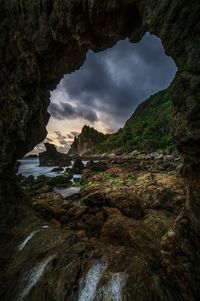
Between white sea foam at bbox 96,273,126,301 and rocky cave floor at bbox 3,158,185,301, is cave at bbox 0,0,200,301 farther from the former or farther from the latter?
white sea foam at bbox 96,273,126,301

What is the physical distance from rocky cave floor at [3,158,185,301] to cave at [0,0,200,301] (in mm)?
81

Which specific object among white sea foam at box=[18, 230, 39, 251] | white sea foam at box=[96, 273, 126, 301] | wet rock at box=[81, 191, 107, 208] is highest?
wet rock at box=[81, 191, 107, 208]

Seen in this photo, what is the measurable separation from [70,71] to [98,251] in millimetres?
13800

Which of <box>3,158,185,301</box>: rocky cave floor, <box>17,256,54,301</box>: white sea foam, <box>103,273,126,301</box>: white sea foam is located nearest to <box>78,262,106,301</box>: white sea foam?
<box>3,158,185,301</box>: rocky cave floor

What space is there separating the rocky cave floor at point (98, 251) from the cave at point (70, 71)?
0.08 meters

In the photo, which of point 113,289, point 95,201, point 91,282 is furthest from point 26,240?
point 95,201

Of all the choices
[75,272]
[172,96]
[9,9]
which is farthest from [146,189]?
[9,9]

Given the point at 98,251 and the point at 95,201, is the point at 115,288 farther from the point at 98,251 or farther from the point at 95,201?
the point at 95,201

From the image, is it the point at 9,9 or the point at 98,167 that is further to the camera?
the point at 98,167

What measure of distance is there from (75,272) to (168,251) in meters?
3.86

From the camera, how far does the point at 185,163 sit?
805cm

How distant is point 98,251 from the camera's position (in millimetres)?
9703

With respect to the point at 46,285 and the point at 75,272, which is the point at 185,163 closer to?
the point at 75,272

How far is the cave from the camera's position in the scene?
719cm
